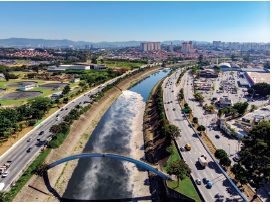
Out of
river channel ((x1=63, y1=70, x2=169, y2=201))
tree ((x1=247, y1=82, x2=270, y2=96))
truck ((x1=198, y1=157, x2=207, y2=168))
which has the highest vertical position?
tree ((x1=247, y1=82, x2=270, y2=96))

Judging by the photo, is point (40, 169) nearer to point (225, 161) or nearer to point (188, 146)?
point (188, 146)

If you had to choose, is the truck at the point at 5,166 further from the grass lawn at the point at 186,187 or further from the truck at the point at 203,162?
the truck at the point at 203,162

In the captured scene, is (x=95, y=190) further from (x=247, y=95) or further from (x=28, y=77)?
(x=28, y=77)

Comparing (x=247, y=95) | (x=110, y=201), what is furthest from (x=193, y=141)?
(x=247, y=95)

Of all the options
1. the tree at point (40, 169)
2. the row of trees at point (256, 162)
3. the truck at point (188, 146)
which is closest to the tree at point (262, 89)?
the row of trees at point (256, 162)

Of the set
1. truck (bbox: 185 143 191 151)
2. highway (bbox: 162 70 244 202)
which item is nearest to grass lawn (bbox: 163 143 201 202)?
highway (bbox: 162 70 244 202)

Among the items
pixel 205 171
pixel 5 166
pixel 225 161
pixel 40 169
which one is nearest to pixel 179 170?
pixel 205 171

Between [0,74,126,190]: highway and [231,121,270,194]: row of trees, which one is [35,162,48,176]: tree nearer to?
[0,74,126,190]: highway

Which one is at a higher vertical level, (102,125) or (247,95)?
(247,95)
